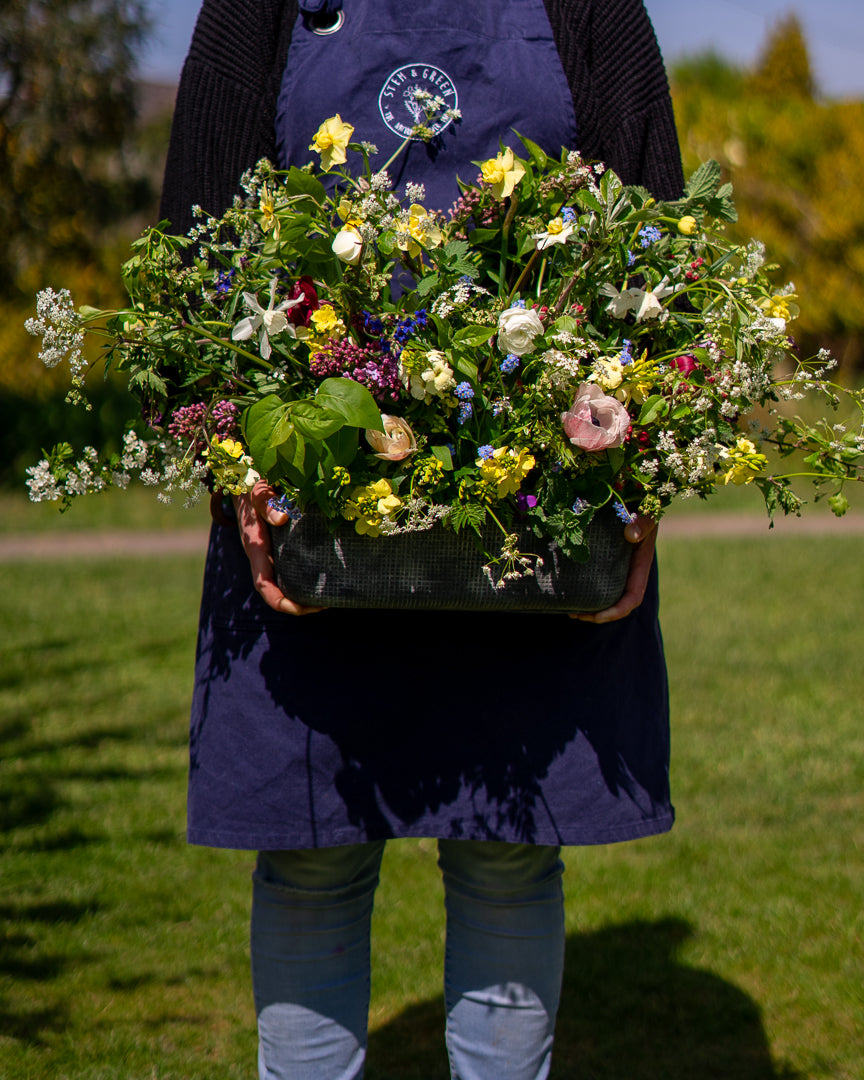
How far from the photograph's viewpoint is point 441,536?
1.60 m

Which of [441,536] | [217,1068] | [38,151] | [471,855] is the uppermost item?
[38,151]

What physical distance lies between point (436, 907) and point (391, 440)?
6.92ft

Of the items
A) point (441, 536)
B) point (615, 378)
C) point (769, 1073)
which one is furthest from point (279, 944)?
point (769, 1073)

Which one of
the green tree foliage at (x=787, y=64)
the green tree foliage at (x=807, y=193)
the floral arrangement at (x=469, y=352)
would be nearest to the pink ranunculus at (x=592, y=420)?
the floral arrangement at (x=469, y=352)

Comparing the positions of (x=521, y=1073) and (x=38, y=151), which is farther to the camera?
(x=38, y=151)

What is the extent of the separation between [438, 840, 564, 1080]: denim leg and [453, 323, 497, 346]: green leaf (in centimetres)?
76

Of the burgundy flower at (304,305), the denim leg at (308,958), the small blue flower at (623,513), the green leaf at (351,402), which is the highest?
the burgundy flower at (304,305)

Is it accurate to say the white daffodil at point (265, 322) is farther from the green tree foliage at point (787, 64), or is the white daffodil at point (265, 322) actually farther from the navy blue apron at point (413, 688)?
the green tree foliage at point (787, 64)

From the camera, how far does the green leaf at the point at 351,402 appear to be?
1.47m

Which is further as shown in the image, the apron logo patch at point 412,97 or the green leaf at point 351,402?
the apron logo patch at point 412,97

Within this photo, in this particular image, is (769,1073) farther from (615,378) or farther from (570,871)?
(615,378)

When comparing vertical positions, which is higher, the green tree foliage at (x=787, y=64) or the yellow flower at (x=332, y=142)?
the green tree foliage at (x=787, y=64)

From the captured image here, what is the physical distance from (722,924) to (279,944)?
1.70 m

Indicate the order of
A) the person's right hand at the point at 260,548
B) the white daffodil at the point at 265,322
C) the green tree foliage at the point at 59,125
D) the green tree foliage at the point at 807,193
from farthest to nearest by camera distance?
1. the green tree foliage at the point at 807,193
2. the green tree foliage at the point at 59,125
3. the person's right hand at the point at 260,548
4. the white daffodil at the point at 265,322
